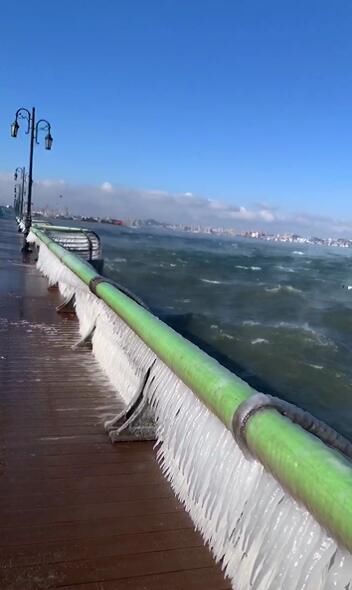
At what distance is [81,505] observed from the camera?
111 inches

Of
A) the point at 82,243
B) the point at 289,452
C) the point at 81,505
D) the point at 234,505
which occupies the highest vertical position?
the point at 289,452

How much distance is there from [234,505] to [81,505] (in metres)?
1.00

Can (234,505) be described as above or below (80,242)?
above

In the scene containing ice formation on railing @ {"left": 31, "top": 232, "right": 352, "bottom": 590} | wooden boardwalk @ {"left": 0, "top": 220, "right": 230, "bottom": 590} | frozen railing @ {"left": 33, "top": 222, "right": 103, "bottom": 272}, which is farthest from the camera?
frozen railing @ {"left": 33, "top": 222, "right": 103, "bottom": 272}

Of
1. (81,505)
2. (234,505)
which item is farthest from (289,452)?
(81,505)

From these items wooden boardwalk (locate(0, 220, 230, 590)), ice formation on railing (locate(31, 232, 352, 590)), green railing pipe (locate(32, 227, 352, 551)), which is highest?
green railing pipe (locate(32, 227, 352, 551))

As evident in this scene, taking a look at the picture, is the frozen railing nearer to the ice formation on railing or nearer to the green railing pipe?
the ice formation on railing

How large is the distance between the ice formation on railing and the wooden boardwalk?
0.15m

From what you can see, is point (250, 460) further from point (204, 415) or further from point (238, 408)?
point (204, 415)

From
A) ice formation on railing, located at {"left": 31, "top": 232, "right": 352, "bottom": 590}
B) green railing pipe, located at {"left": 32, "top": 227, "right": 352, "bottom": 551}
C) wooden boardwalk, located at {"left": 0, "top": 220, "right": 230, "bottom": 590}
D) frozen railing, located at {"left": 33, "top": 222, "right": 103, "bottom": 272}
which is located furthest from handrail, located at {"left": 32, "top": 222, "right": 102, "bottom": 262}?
green railing pipe, located at {"left": 32, "top": 227, "right": 352, "bottom": 551}

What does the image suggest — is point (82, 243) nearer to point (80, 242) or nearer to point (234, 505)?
point (80, 242)

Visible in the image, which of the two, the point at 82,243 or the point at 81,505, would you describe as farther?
the point at 82,243

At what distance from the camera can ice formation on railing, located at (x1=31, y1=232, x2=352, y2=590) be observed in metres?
1.67

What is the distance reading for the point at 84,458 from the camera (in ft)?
11.1
